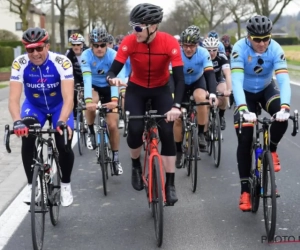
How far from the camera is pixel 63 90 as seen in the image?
17.3ft

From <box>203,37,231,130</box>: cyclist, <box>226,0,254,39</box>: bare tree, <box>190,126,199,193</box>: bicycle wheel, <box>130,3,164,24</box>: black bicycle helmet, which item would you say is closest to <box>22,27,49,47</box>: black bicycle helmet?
<box>130,3,164,24</box>: black bicycle helmet

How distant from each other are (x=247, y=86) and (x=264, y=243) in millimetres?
1713

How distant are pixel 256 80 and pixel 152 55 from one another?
1117 millimetres

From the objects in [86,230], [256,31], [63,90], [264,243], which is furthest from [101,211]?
[256,31]

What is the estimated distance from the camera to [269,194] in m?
5.10

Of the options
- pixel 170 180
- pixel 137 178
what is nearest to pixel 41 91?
pixel 137 178

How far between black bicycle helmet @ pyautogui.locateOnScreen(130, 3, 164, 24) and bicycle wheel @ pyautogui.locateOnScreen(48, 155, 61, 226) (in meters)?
1.58

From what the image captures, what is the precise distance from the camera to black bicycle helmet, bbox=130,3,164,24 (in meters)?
5.18

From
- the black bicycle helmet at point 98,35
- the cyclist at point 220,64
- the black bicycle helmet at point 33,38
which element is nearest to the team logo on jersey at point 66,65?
the black bicycle helmet at point 33,38

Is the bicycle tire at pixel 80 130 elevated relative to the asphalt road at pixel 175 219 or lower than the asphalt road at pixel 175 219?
elevated

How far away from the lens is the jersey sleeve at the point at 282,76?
17.0 feet

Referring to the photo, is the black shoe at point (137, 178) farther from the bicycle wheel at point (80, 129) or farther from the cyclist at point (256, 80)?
the bicycle wheel at point (80, 129)

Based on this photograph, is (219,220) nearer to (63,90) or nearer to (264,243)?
(264,243)

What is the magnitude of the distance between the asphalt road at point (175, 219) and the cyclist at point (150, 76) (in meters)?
0.40
